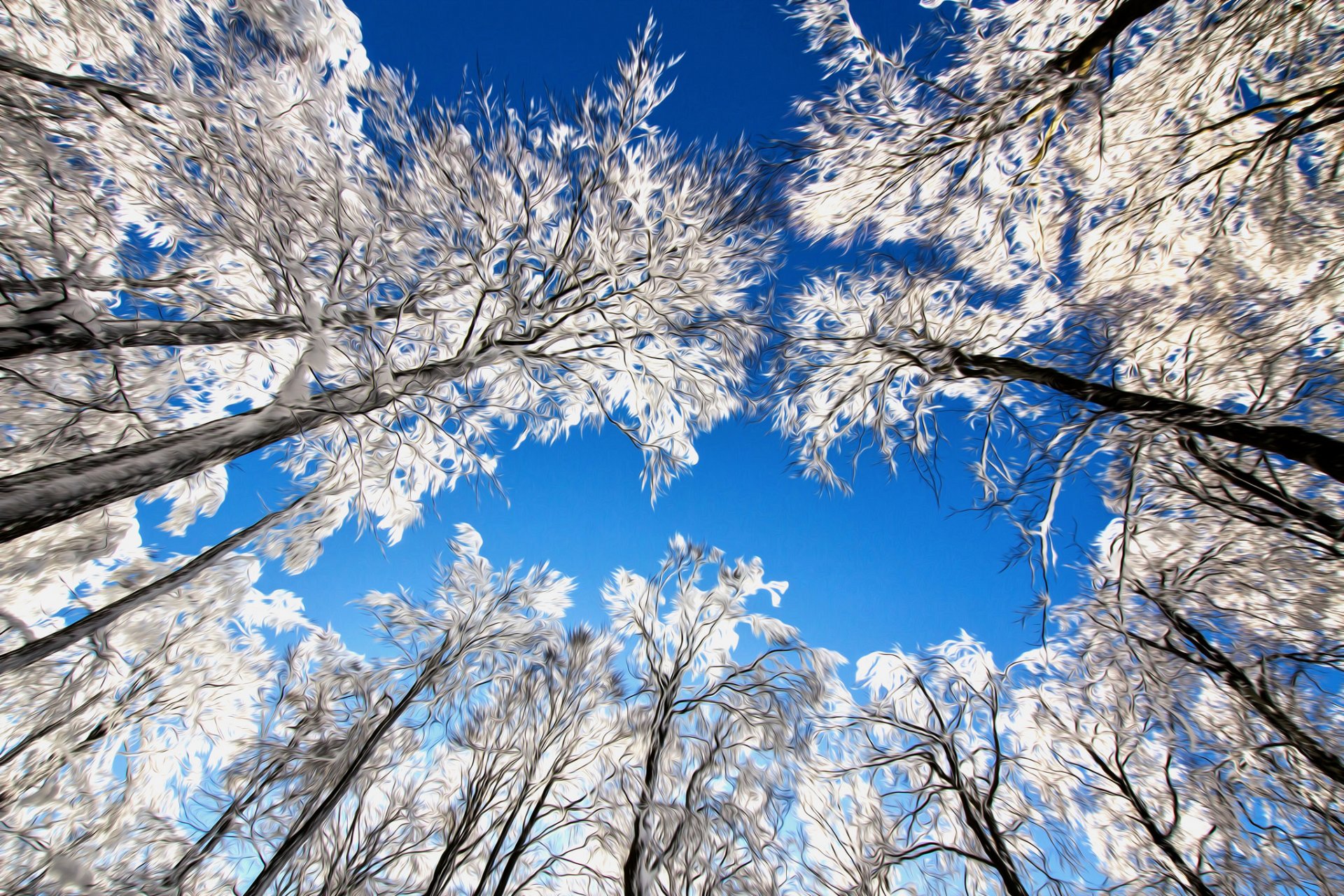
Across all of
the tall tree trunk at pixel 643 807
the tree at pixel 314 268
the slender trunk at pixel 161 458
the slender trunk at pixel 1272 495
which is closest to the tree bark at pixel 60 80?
the tree at pixel 314 268

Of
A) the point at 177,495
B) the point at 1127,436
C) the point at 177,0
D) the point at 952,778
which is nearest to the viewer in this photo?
Answer: the point at 1127,436

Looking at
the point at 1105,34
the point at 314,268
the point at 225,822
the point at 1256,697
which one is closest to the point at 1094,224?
the point at 1105,34

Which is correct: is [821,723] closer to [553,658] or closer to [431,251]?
[553,658]

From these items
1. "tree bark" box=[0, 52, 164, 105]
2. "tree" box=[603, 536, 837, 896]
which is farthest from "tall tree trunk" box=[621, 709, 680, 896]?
"tree bark" box=[0, 52, 164, 105]

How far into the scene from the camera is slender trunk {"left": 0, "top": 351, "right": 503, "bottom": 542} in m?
2.70

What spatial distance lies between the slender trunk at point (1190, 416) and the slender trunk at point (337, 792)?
27.5 ft

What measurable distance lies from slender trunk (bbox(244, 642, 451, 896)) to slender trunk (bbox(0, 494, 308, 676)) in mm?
3038

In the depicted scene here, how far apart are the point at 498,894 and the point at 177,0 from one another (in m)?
10.3

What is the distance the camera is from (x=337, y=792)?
5844mm

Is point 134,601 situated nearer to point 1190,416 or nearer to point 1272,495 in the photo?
point 1190,416

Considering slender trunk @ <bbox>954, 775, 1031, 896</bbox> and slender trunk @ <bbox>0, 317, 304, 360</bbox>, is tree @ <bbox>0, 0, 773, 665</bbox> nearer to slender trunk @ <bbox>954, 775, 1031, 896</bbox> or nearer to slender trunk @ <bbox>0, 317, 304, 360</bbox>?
slender trunk @ <bbox>0, 317, 304, 360</bbox>

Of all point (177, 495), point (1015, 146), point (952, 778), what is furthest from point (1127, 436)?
point (177, 495)

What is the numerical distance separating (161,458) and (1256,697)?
10002 mm

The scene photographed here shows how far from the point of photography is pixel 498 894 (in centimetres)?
580
